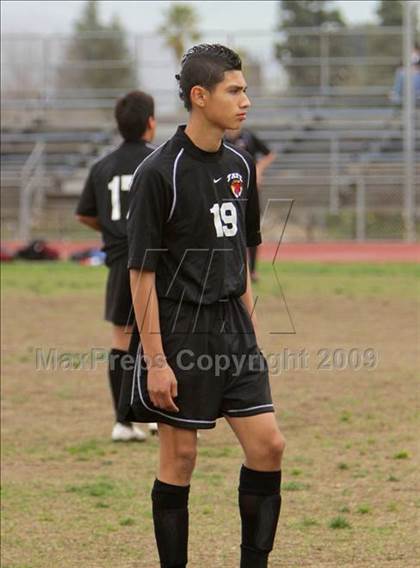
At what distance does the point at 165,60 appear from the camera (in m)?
28.1

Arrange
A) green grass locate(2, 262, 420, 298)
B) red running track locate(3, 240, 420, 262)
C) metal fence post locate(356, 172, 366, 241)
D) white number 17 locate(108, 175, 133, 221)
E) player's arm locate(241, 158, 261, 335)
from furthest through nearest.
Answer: metal fence post locate(356, 172, 366, 241) < red running track locate(3, 240, 420, 262) < green grass locate(2, 262, 420, 298) < white number 17 locate(108, 175, 133, 221) < player's arm locate(241, 158, 261, 335)

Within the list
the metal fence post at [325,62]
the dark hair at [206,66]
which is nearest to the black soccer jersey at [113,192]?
the dark hair at [206,66]

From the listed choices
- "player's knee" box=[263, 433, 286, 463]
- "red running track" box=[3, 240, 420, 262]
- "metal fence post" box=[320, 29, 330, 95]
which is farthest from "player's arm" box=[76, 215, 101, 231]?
"metal fence post" box=[320, 29, 330, 95]

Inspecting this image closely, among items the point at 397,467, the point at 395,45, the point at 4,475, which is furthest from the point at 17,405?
the point at 395,45

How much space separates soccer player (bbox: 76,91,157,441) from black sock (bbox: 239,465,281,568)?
2.99 m

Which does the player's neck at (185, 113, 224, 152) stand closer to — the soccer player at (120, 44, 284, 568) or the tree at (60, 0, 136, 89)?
the soccer player at (120, 44, 284, 568)

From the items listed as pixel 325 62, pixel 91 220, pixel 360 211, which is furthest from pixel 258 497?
pixel 325 62

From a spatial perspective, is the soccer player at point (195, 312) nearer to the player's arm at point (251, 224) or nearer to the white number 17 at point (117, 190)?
the player's arm at point (251, 224)

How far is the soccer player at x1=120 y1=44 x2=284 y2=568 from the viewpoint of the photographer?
4.19 meters

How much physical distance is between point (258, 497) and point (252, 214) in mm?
1052

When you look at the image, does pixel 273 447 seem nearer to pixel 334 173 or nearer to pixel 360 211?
pixel 360 211

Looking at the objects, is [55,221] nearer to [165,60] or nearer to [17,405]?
[165,60]

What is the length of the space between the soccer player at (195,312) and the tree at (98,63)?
24.0 m

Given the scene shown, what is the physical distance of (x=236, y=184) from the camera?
Answer: 434 centimetres
